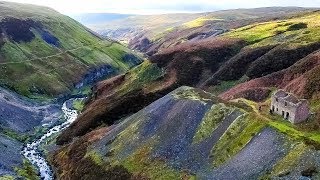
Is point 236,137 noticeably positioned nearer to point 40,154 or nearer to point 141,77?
point 40,154

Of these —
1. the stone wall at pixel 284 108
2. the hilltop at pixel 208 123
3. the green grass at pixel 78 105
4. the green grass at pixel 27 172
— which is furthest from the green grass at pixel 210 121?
the green grass at pixel 78 105

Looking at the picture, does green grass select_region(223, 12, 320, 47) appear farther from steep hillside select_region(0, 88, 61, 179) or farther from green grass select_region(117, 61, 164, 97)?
steep hillside select_region(0, 88, 61, 179)

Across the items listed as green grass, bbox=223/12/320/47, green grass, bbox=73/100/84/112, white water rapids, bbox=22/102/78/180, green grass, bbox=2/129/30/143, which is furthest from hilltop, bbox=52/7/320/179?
green grass, bbox=73/100/84/112

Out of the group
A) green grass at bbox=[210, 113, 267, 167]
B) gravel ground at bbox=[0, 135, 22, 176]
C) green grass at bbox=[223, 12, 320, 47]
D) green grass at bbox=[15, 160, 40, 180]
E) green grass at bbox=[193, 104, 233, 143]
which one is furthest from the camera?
green grass at bbox=[223, 12, 320, 47]

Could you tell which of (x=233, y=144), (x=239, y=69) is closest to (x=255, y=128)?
(x=233, y=144)

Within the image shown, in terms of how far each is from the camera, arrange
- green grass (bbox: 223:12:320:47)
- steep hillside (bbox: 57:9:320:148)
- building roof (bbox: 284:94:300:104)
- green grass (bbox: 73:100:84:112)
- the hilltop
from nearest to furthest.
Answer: the hilltop
building roof (bbox: 284:94:300:104)
steep hillside (bbox: 57:9:320:148)
green grass (bbox: 223:12:320:47)
green grass (bbox: 73:100:84:112)

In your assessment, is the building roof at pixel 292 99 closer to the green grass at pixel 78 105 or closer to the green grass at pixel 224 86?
the green grass at pixel 224 86

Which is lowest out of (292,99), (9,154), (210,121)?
(9,154)

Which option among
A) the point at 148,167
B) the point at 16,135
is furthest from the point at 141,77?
the point at 148,167

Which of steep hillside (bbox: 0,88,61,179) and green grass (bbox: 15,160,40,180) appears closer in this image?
green grass (bbox: 15,160,40,180)
